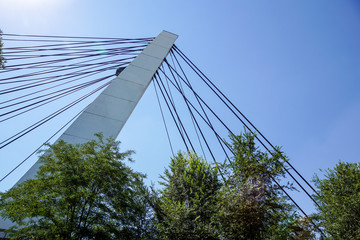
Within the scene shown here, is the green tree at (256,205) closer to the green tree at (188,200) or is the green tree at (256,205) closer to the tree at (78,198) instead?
the green tree at (188,200)

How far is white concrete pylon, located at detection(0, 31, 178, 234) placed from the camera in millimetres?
8953

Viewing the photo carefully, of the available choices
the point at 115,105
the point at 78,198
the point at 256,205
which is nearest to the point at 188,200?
the point at 256,205

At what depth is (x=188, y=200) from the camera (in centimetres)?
934

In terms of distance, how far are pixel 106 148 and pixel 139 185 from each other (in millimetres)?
2105

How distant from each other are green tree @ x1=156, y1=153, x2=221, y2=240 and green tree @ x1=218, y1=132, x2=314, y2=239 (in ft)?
2.17

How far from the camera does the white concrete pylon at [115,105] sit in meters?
8.95

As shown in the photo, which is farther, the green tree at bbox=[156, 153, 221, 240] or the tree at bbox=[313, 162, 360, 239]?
the tree at bbox=[313, 162, 360, 239]

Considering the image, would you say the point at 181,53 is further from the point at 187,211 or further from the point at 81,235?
the point at 81,235

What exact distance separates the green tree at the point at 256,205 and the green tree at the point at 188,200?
66cm

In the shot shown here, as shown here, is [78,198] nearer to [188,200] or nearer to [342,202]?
[188,200]

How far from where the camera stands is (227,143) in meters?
11.1

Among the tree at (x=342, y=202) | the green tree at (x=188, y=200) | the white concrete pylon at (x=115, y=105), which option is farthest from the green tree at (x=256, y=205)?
the white concrete pylon at (x=115, y=105)

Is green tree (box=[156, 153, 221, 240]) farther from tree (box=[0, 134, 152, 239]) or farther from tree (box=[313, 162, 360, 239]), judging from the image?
tree (box=[313, 162, 360, 239])

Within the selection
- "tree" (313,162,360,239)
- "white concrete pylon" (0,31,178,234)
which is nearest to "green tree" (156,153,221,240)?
"white concrete pylon" (0,31,178,234)
